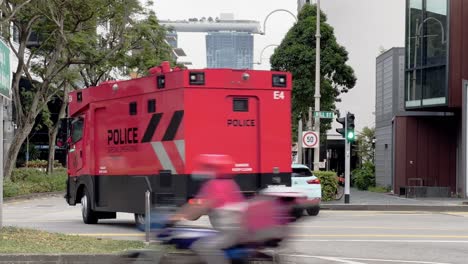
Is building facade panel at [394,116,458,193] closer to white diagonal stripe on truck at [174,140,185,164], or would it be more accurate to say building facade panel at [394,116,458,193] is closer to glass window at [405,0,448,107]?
glass window at [405,0,448,107]

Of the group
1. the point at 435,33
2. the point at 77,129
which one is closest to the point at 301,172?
the point at 77,129

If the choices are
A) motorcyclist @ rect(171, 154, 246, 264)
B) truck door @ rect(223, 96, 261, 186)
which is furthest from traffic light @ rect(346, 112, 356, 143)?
motorcyclist @ rect(171, 154, 246, 264)

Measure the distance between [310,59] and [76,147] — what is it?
2071 cm

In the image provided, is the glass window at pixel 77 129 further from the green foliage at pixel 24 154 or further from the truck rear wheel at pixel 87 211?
the green foliage at pixel 24 154

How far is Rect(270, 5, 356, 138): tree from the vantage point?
36219 millimetres

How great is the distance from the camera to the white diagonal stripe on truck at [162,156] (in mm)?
14094

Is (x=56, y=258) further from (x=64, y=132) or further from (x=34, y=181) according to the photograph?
(x=34, y=181)

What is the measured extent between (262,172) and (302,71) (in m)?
23.1

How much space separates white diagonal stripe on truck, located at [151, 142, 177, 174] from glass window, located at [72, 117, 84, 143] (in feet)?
12.0

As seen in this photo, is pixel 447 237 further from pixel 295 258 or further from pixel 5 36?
pixel 5 36

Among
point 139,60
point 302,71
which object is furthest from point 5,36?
point 302,71

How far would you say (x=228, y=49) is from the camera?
4208 inches

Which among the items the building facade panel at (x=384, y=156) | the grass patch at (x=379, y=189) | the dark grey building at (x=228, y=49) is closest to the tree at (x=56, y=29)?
the building facade panel at (x=384, y=156)

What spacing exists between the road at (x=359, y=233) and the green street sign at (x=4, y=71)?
3.56 metres
